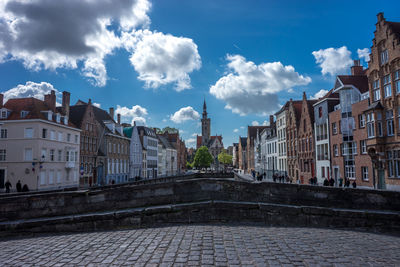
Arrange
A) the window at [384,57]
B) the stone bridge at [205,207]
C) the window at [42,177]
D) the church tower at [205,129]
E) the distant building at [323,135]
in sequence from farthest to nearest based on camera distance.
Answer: the church tower at [205,129] → the distant building at [323,135] → the window at [42,177] → the window at [384,57] → the stone bridge at [205,207]

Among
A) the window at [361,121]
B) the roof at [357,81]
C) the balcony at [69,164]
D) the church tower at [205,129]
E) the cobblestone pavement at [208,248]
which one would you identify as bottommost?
the cobblestone pavement at [208,248]

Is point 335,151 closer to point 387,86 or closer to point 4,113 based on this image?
point 387,86

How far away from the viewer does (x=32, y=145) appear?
34.4 meters

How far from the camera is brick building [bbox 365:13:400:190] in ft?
76.1

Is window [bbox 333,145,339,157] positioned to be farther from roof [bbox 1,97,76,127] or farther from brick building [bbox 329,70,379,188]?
roof [bbox 1,97,76,127]

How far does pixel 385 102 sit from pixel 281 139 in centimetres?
2967

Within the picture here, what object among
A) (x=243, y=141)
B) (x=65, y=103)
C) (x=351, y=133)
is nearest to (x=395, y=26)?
(x=351, y=133)

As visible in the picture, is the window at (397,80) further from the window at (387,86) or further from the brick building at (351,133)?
the brick building at (351,133)

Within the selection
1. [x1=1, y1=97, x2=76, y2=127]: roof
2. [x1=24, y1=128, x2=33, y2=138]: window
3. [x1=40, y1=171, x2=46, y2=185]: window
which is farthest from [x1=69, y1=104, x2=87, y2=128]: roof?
[x1=40, y1=171, x2=46, y2=185]: window

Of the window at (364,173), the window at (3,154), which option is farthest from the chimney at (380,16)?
the window at (3,154)

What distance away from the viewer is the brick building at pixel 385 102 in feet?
76.1

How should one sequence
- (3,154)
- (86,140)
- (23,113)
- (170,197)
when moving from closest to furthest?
(170,197) < (3,154) < (23,113) < (86,140)

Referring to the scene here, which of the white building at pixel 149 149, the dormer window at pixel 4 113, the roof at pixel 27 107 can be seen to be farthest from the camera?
the white building at pixel 149 149

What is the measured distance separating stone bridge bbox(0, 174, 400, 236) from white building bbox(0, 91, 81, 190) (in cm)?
2575
